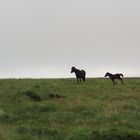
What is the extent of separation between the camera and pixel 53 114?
3120 cm

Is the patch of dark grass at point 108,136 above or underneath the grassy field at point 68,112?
underneath

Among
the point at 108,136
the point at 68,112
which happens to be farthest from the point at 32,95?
the point at 108,136

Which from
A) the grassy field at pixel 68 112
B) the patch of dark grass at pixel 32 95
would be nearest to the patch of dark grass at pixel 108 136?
the grassy field at pixel 68 112

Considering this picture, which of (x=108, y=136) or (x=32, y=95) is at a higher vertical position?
(x=32, y=95)

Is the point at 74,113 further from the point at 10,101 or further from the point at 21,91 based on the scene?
the point at 21,91

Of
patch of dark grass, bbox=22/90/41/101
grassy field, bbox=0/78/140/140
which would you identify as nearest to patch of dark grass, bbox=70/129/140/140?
grassy field, bbox=0/78/140/140

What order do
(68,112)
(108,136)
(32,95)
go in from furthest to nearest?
(32,95) < (68,112) < (108,136)

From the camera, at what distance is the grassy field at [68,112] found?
84.1ft

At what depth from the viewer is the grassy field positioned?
84.1 feet

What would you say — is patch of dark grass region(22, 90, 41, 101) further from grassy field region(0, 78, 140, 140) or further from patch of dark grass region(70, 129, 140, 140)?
patch of dark grass region(70, 129, 140, 140)

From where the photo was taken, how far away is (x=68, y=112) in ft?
104


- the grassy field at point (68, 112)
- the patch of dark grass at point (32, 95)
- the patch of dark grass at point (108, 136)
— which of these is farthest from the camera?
the patch of dark grass at point (32, 95)

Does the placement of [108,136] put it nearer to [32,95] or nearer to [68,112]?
[68,112]

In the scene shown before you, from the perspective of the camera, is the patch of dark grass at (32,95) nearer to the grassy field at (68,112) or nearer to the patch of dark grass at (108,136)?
the grassy field at (68,112)
